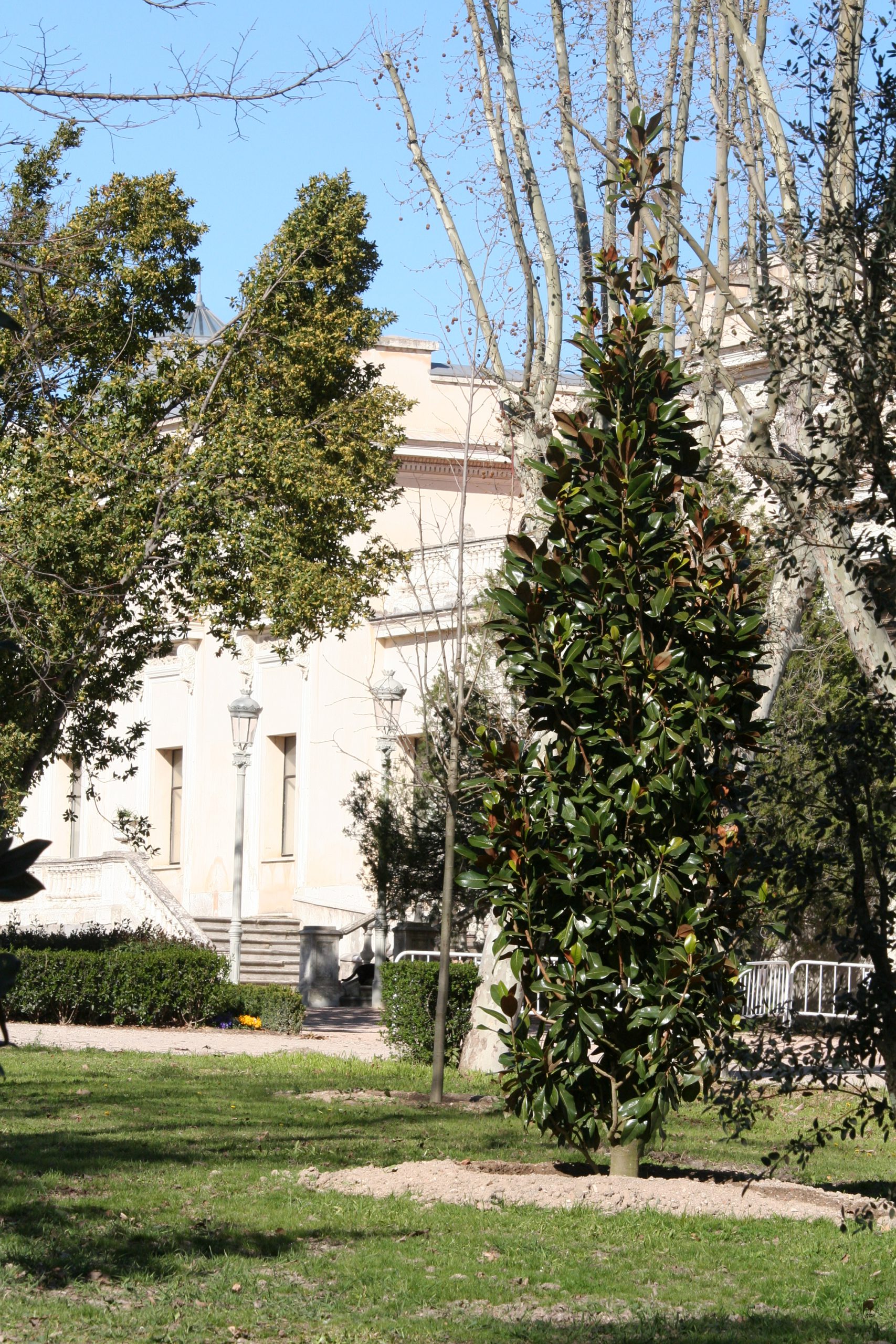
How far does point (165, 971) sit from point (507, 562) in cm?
1330

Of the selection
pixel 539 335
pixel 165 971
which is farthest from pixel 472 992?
pixel 539 335

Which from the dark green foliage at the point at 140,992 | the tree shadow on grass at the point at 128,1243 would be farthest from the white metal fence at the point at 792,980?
the tree shadow on grass at the point at 128,1243

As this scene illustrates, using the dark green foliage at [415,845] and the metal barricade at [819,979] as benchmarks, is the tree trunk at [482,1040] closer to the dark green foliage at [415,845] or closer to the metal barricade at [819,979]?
the metal barricade at [819,979]

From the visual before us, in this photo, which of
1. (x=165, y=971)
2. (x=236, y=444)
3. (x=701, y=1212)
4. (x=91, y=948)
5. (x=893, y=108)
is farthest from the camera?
(x=91, y=948)

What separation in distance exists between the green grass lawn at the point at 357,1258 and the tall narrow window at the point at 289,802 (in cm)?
2457

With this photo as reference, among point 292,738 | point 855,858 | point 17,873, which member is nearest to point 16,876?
point 17,873

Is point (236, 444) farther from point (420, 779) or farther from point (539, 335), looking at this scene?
point (420, 779)

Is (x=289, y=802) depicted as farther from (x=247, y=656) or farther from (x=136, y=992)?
(x=136, y=992)

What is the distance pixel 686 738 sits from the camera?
801 cm

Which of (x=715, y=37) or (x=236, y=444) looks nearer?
(x=715, y=37)

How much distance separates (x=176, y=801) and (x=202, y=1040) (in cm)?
2019

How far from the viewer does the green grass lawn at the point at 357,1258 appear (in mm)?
5734

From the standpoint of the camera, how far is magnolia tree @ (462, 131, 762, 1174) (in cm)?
795

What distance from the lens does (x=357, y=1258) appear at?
6.75m
